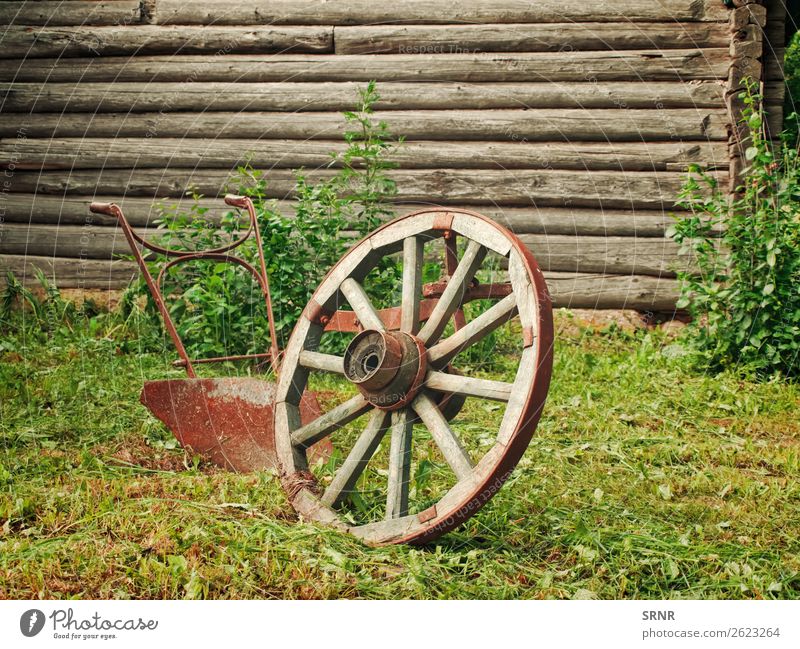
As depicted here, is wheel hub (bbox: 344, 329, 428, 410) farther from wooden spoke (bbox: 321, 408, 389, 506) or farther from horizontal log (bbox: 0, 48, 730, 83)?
horizontal log (bbox: 0, 48, 730, 83)

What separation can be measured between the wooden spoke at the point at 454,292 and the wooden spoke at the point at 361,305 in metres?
0.19

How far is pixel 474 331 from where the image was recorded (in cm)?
250

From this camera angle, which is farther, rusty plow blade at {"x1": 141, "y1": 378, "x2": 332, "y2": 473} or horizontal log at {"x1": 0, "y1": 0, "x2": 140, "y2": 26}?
horizontal log at {"x1": 0, "y1": 0, "x2": 140, "y2": 26}

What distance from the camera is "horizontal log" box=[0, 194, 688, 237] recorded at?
561 centimetres

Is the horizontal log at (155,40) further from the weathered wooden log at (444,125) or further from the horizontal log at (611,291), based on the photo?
the horizontal log at (611,291)

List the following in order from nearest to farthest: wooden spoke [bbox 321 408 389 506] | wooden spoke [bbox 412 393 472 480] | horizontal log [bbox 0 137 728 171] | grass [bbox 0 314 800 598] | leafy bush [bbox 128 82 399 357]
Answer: grass [bbox 0 314 800 598] → wooden spoke [bbox 412 393 472 480] → wooden spoke [bbox 321 408 389 506] → leafy bush [bbox 128 82 399 357] → horizontal log [bbox 0 137 728 171]

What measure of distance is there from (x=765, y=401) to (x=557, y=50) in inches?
119

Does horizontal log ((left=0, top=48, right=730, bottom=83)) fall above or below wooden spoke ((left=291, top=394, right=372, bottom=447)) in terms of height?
above

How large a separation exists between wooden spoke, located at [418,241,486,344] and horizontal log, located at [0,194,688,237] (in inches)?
114

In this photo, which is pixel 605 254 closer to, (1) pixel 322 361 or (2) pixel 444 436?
(1) pixel 322 361

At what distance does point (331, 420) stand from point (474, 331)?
0.65 meters

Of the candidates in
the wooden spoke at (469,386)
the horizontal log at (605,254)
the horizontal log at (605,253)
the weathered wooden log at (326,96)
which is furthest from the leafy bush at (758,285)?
the wooden spoke at (469,386)

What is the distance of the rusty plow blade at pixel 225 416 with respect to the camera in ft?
11.2

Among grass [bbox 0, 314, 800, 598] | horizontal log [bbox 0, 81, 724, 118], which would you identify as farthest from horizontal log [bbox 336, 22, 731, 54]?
grass [bbox 0, 314, 800, 598]
